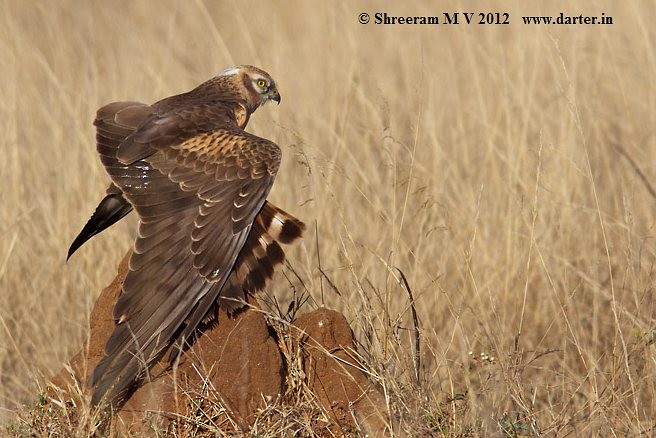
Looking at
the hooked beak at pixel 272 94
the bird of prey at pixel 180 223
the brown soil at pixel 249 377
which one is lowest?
the brown soil at pixel 249 377

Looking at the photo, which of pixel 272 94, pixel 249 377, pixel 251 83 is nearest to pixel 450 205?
pixel 272 94

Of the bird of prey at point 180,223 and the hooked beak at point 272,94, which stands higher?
the hooked beak at point 272,94

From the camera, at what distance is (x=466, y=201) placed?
21.7 ft

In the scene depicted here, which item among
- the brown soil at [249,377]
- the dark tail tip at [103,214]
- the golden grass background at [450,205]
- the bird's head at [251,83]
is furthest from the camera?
the bird's head at [251,83]

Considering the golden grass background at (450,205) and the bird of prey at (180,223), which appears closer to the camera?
the bird of prey at (180,223)

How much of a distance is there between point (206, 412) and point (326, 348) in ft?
1.76

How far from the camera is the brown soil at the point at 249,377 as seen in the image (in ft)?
13.8

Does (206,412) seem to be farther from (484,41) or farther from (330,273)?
(484,41)

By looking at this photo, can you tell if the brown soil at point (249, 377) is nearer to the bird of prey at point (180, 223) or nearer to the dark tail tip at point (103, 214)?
the bird of prey at point (180, 223)

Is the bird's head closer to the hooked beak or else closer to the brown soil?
the hooked beak

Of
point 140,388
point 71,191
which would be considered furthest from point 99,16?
point 140,388

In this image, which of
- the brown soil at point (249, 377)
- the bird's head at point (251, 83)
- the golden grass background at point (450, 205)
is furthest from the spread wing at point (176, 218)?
the bird's head at point (251, 83)

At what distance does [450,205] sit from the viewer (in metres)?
6.47

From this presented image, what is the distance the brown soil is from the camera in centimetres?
421
